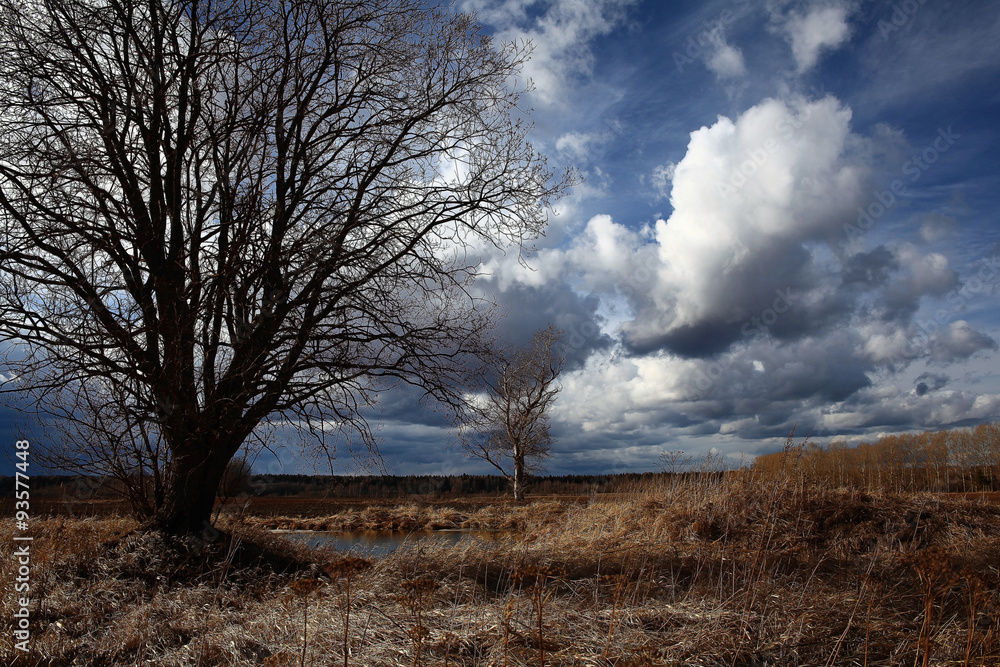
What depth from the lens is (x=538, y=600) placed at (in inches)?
117

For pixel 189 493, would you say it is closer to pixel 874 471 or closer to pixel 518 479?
pixel 874 471

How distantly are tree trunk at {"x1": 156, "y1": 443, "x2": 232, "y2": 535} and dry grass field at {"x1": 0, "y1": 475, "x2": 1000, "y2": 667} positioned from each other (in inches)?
9.8

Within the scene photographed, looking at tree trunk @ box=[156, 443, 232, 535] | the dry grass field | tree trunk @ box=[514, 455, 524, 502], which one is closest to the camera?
the dry grass field

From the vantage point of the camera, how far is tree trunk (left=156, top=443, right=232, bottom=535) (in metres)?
6.93

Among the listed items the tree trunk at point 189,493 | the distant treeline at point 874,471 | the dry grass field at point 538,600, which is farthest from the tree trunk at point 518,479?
the tree trunk at point 189,493

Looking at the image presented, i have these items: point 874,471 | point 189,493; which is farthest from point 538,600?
point 874,471

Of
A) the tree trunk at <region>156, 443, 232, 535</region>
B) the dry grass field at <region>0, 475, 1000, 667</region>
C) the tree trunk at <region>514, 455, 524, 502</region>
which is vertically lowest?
the tree trunk at <region>514, 455, 524, 502</region>

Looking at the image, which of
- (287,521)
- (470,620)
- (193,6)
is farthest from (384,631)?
(287,521)

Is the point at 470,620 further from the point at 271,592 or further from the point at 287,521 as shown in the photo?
the point at 287,521

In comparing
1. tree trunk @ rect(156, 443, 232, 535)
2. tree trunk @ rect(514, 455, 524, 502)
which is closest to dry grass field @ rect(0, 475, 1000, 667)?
tree trunk @ rect(156, 443, 232, 535)

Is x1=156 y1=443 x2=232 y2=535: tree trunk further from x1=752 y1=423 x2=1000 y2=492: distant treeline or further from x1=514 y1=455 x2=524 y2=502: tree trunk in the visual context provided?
x1=514 y1=455 x2=524 y2=502: tree trunk

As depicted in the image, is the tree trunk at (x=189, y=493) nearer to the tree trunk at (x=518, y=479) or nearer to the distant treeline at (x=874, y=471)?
the distant treeline at (x=874, y=471)

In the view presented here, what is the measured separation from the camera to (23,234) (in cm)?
630

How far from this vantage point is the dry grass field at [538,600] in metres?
3.65
